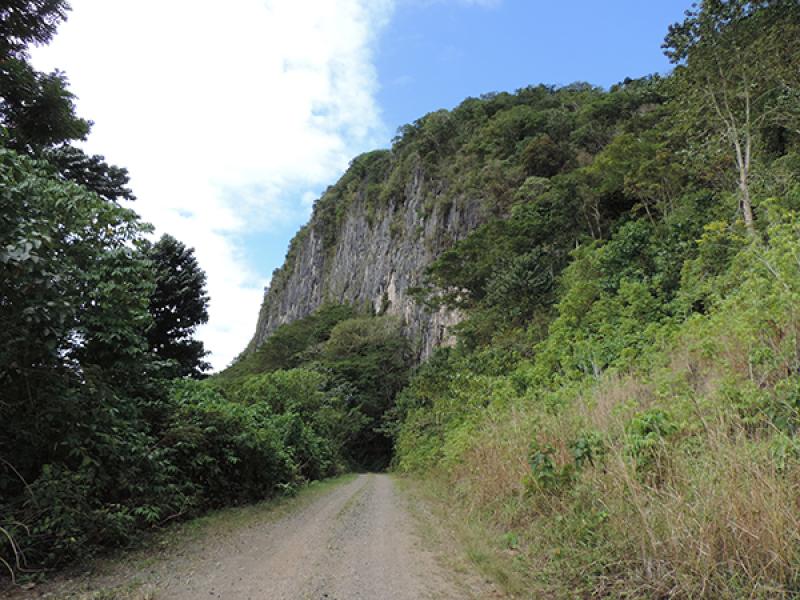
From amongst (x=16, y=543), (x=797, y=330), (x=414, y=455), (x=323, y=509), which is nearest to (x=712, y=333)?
(x=797, y=330)

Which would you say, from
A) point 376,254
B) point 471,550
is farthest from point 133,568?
point 376,254

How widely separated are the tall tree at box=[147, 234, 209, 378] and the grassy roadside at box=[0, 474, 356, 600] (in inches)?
346

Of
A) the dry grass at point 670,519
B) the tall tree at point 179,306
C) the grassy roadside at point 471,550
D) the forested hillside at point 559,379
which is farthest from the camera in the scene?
the tall tree at point 179,306

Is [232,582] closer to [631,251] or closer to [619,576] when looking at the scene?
[619,576]

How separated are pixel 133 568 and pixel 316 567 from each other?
1.81 meters

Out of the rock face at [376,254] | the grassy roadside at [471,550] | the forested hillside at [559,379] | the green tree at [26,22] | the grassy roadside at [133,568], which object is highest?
the rock face at [376,254]

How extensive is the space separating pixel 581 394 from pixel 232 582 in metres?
5.41

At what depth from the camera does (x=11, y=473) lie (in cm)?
442

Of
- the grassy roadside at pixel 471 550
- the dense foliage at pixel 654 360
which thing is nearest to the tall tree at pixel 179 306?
the dense foliage at pixel 654 360

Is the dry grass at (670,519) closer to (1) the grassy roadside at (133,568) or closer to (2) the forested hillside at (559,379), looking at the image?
(2) the forested hillside at (559,379)

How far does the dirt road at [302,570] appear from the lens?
3783mm

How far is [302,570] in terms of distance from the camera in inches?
175

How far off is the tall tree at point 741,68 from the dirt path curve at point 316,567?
10.8 metres

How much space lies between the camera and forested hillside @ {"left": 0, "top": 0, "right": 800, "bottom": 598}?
3.37 m
